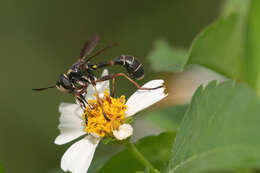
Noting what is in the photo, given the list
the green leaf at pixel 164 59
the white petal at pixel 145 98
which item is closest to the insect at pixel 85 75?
the white petal at pixel 145 98

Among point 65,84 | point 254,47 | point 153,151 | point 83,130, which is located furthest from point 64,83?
point 254,47

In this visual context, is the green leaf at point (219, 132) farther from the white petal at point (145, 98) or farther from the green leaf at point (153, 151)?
the white petal at point (145, 98)

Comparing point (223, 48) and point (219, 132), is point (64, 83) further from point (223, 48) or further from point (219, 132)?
point (219, 132)

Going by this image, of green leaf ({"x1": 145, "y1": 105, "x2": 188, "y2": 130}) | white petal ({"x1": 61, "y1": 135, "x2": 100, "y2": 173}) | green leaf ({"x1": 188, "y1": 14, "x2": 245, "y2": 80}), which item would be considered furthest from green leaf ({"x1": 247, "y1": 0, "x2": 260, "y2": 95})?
white petal ({"x1": 61, "y1": 135, "x2": 100, "y2": 173})

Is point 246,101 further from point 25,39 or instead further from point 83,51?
point 25,39

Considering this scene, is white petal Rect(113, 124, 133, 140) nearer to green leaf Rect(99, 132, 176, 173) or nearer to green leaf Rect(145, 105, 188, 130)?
green leaf Rect(99, 132, 176, 173)
